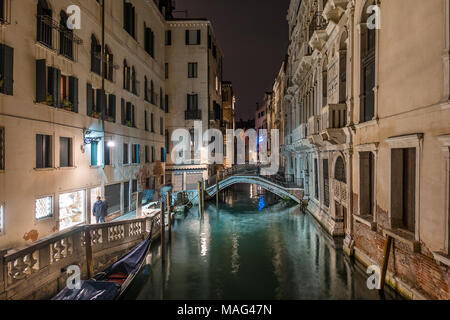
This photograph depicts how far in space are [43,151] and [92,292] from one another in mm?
5293

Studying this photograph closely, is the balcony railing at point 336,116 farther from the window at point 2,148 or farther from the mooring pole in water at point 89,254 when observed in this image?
the window at point 2,148

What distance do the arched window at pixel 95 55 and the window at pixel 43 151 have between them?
14.3ft

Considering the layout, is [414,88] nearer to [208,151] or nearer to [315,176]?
[315,176]

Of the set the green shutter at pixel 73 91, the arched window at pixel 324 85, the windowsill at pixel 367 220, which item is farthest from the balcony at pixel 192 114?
the windowsill at pixel 367 220

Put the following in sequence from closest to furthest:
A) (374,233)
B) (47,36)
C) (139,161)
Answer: (374,233)
(47,36)
(139,161)

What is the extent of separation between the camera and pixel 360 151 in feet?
31.1

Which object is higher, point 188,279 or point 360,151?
point 360,151

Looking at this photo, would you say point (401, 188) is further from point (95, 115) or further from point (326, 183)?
point (95, 115)

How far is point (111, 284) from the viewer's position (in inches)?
286

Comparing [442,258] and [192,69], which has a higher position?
[192,69]

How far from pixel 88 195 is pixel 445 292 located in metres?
12.0

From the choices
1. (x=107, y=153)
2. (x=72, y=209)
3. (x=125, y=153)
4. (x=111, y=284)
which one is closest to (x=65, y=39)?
(x=107, y=153)

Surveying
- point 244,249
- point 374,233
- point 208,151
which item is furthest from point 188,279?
point 208,151

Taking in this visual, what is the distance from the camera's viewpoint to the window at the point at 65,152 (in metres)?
11.1
